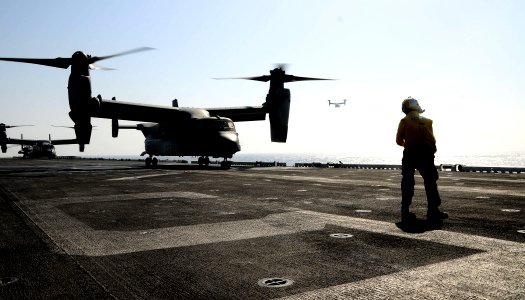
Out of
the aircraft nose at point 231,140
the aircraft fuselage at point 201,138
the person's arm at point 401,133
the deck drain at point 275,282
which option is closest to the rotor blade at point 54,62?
the aircraft fuselage at point 201,138

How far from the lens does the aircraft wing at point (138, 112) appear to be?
31891 millimetres

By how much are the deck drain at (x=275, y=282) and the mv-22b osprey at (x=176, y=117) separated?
25.0m

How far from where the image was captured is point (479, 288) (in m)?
3.45

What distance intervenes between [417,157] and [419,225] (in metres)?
1.30

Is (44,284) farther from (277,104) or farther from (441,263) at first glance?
(277,104)

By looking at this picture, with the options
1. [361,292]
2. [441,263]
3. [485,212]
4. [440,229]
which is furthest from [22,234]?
[485,212]

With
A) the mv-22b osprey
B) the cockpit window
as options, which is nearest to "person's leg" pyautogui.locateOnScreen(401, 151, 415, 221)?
the mv-22b osprey

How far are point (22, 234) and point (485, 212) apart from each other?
8287mm

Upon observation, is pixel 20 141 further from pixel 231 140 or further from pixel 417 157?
pixel 417 157

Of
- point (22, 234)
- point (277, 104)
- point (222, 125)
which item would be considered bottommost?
point (22, 234)

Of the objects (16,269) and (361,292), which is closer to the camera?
(361,292)

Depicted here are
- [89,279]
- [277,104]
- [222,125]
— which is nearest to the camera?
[89,279]

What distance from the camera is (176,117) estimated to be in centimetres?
3516

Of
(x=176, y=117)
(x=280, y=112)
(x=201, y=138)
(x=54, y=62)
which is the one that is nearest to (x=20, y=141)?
(x=176, y=117)
